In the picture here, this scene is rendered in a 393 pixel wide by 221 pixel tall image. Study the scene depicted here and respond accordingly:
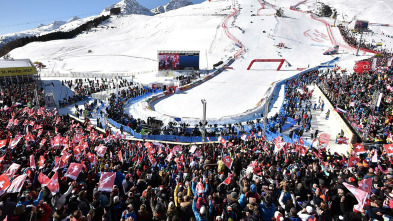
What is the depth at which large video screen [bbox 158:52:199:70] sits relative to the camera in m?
45.2

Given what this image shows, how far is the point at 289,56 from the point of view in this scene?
5241 cm

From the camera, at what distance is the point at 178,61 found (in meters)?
45.5

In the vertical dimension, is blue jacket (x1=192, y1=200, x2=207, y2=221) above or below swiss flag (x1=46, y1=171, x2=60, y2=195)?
below

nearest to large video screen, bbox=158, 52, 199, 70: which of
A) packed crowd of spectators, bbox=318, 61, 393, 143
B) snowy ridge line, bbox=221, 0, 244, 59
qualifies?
snowy ridge line, bbox=221, 0, 244, 59

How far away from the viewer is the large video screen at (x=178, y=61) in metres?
45.2

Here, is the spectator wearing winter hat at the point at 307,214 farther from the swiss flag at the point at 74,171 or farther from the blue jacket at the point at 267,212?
the swiss flag at the point at 74,171

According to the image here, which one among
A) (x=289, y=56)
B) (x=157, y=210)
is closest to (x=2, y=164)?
(x=157, y=210)

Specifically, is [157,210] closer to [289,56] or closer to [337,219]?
[337,219]

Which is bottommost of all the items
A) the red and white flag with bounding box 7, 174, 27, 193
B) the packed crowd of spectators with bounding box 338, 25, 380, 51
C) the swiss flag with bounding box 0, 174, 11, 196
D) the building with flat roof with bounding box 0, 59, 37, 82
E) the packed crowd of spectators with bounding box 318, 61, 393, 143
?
the packed crowd of spectators with bounding box 318, 61, 393, 143

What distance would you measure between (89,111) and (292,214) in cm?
2322

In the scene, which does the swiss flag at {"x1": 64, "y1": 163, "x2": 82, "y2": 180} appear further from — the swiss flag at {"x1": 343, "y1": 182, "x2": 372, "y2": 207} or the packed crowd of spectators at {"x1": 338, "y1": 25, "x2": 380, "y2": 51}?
the packed crowd of spectators at {"x1": 338, "y1": 25, "x2": 380, "y2": 51}

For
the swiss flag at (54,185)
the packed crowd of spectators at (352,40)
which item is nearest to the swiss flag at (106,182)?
Result: the swiss flag at (54,185)

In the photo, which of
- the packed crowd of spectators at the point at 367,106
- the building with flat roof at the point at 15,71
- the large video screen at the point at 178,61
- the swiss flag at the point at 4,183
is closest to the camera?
the swiss flag at the point at 4,183

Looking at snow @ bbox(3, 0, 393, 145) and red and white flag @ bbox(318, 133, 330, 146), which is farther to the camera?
snow @ bbox(3, 0, 393, 145)
